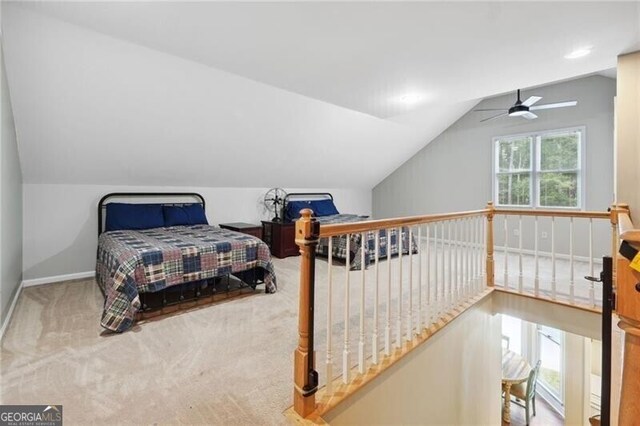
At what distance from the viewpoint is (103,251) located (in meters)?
3.32

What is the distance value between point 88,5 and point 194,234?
2.32 metres

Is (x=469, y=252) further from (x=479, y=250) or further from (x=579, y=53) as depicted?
(x=579, y=53)

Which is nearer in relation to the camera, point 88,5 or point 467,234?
point 88,5

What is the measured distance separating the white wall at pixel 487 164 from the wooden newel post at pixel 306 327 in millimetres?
5106

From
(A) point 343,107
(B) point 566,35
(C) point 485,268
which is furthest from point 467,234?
(A) point 343,107

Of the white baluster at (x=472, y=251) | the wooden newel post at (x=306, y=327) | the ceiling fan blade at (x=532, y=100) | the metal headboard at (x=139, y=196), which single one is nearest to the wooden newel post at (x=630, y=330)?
the wooden newel post at (x=306, y=327)

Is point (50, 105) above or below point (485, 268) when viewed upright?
above

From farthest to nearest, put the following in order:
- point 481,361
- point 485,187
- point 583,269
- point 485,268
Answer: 1. point 485,187
2. point 583,269
3. point 485,268
4. point 481,361

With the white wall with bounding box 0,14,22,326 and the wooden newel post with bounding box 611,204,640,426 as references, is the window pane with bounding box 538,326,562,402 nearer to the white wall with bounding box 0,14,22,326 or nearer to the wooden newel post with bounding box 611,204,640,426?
the wooden newel post with bounding box 611,204,640,426

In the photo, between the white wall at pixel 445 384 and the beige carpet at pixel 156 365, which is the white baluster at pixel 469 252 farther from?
the beige carpet at pixel 156 365

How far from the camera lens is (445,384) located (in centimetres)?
263

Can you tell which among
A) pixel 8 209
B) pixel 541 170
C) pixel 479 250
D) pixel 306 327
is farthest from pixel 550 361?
pixel 8 209

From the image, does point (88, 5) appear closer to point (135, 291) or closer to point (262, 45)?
point (262, 45)

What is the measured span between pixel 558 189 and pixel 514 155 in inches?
35.7
